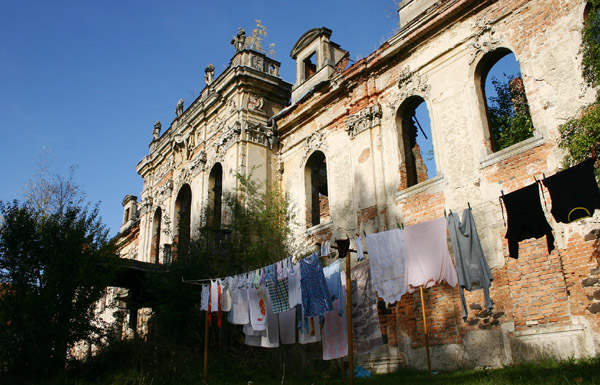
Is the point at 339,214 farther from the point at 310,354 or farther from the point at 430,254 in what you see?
the point at 430,254

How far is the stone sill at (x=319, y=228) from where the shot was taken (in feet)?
44.6

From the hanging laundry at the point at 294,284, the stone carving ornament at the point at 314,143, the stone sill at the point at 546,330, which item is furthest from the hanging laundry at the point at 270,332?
the stone carving ornament at the point at 314,143

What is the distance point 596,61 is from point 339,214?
690cm

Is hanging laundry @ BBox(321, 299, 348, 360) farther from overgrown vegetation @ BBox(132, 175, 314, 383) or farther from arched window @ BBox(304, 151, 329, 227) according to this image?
arched window @ BBox(304, 151, 329, 227)

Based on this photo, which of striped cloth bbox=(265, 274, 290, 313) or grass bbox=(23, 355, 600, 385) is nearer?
grass bbox=(23, 355, 600, 385)

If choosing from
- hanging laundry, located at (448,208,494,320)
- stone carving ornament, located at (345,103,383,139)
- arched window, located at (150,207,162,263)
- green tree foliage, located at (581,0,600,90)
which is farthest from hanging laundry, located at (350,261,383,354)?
arched window, located at (150,207,162,263)

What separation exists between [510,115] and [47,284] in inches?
638

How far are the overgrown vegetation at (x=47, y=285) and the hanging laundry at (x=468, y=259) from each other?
8.93 meters

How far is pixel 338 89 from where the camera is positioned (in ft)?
46.8

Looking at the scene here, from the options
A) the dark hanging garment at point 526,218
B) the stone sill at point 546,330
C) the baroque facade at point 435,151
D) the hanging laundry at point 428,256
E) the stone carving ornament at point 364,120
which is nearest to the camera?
the dark hanging garment at point 526,218

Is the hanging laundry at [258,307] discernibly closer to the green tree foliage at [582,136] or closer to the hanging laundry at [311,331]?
the hanging laundry at [311,331]

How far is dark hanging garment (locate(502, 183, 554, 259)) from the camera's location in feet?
23.8

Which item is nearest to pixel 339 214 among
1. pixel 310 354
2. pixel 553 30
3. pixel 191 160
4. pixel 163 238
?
pixel 310 354

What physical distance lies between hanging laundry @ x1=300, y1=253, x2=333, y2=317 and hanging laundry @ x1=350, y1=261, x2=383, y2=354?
0.93 meters
